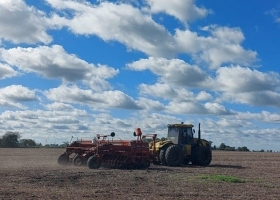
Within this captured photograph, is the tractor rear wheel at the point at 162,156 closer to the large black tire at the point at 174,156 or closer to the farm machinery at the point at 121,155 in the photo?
→ the large black tire at the point at 174,156

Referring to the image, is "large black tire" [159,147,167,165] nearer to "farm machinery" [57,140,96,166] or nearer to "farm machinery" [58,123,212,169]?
"farm machinery" [58,123,212,169]

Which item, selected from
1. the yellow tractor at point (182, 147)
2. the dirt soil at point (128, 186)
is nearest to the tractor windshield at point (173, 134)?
the yellow tractor at point (182, 147)

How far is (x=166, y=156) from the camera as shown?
2891cm

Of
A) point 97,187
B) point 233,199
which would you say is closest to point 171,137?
point 97,187

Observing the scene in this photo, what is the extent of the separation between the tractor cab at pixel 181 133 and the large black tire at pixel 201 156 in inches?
30.2

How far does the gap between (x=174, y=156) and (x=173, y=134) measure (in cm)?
225

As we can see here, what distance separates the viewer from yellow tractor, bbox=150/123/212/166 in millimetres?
29547

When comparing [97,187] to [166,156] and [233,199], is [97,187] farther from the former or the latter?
[166,156]

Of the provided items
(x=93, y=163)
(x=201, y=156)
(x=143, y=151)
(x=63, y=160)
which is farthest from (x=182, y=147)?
(x=63, y=160)

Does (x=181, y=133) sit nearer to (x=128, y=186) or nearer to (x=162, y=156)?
(x=162, y=156)

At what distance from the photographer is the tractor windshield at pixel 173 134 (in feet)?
102

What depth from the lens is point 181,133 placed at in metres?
30.9

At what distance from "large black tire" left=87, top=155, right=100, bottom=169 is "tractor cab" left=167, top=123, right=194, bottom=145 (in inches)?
270

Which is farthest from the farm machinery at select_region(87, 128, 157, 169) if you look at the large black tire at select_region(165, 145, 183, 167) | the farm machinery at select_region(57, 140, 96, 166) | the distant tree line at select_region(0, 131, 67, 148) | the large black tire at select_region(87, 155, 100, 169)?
the distant tree line at select_region(0, 131, 67, 148)
